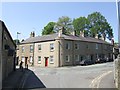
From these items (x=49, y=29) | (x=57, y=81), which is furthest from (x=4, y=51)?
(x=49, y=29)

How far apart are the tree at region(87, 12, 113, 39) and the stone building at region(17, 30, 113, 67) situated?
2082cm

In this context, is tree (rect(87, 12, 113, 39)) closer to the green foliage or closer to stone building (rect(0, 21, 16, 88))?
the green foliage

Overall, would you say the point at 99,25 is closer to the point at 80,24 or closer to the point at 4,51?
the point at 80,24

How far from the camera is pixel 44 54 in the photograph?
1976 inches

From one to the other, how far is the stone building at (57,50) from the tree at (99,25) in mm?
20821

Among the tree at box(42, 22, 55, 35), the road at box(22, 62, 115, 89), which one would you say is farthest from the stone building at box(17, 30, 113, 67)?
the tree at box(42, 22, 55, 35)

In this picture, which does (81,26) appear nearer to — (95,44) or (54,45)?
(95,44)

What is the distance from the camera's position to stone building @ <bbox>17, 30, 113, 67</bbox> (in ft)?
156

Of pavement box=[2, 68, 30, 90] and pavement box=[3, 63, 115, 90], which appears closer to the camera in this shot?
pavement box=[2, 68, 30, 90]

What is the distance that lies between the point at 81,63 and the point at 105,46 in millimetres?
18423

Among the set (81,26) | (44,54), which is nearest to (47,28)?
(81,26)

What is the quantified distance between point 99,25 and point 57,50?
37051 mm

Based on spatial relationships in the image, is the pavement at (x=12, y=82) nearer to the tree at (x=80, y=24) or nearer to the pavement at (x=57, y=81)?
the pavement at (x=57, y=81)

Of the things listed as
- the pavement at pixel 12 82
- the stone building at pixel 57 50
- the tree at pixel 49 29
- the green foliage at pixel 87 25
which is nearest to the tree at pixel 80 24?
the green foliage at pixel 87 25
